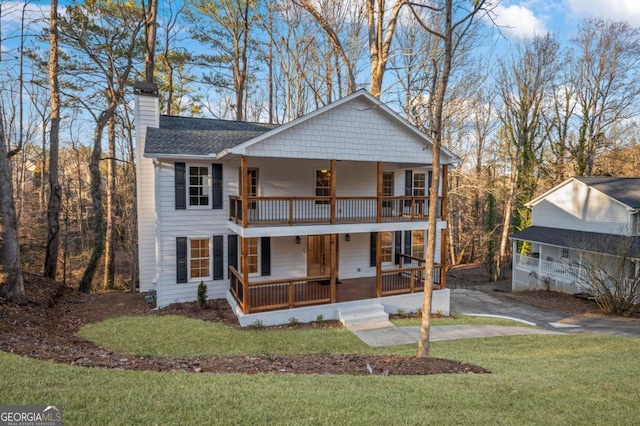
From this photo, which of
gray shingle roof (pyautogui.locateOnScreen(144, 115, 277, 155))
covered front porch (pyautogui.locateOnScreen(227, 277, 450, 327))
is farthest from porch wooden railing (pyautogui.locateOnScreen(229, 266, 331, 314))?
gray shingle roof (pyautogui.locateOnScreen(144, 115, 277, 155))

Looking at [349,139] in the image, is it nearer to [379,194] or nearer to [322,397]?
[379,194]

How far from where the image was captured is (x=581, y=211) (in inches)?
787

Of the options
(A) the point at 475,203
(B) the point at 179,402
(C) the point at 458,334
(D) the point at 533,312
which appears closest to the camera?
(B) the point at 179,402

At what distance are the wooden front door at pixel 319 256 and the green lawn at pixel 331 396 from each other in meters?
7.75

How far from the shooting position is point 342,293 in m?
12.0

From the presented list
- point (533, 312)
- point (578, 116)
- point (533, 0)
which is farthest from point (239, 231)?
point (578, 116)

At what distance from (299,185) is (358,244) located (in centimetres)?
359

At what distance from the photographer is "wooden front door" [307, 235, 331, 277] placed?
Result: 44.0 feet

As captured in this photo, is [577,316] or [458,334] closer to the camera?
[458,334]

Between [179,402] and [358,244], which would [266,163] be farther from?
[179,402]

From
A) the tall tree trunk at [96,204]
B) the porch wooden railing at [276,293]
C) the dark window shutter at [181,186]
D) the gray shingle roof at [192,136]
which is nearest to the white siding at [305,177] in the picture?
the gray shingle roof at [192,136]

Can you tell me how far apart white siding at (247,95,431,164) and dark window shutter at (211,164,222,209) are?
2.55 meters

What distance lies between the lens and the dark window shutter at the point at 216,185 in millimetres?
11906

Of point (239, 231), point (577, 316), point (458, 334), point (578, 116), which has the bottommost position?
point (577, 316)
